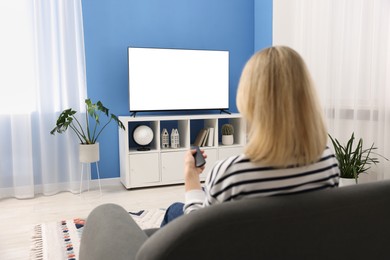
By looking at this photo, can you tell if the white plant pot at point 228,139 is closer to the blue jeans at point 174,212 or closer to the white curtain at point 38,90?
the white curtain at point 38,90

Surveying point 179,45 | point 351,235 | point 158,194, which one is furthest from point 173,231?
point 179,45

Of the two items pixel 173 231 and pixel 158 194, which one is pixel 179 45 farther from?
pixel 173 231

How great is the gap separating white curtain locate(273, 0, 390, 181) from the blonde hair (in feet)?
6.93

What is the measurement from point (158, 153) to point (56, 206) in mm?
1075

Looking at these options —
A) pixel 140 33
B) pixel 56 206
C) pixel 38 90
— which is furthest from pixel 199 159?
pixel 140 33

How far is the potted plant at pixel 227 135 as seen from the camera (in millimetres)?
4133

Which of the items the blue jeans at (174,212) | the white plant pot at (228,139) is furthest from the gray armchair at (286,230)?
the white plant pot at (228,139)

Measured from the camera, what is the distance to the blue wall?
3811mm

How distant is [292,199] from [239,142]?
11.1 ft

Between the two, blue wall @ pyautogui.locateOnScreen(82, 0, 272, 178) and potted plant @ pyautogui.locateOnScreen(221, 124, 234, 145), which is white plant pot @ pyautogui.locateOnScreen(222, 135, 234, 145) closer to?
potted plant @ pyautogui.locateOnScreen(221, 124, 234, 145)

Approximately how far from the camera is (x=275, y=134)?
90cm

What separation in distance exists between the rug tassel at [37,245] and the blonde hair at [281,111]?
1781mm

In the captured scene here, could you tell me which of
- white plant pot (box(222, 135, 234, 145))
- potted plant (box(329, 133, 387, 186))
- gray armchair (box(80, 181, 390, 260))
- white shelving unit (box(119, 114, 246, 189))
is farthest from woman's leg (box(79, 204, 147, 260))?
white plant pot (box(222, 135, 234, 145))

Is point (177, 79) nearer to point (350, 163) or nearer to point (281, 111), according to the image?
point (350, 163)
